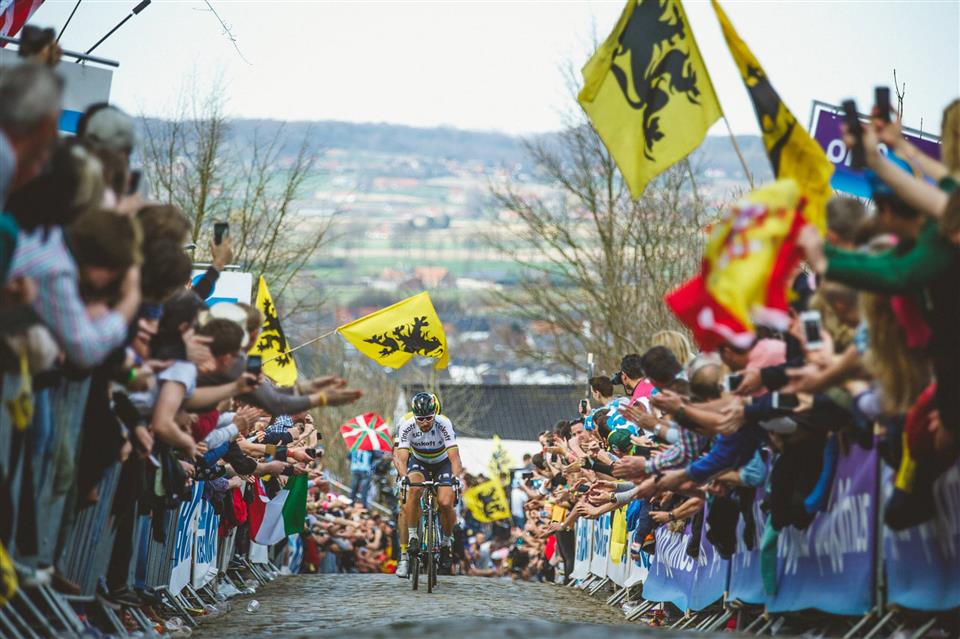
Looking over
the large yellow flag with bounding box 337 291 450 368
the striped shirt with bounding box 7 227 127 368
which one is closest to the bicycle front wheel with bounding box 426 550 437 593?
the large yellow flag with bounding box 337 291 450 368

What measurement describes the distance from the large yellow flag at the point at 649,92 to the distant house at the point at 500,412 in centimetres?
7268

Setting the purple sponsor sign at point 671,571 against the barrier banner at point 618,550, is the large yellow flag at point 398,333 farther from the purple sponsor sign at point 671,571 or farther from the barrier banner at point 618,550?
the purple sponsor sign at point 671,571

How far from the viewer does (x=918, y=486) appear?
25.5 feet

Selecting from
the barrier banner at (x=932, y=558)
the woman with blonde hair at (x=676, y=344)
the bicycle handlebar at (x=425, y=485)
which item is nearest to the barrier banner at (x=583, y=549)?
the bicycle handlebar at (x=425, y=485)

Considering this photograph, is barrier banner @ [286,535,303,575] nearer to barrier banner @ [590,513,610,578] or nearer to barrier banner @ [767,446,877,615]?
barrier banner @ [590,513,610,578]

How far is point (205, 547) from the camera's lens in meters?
15.6

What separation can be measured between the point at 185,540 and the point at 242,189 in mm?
26800

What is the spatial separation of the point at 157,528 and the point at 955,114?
6282 mm

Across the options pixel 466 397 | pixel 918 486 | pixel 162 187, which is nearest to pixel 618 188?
pixel 162 187

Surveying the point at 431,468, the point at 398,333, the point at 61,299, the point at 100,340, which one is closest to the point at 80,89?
the point at 100,340

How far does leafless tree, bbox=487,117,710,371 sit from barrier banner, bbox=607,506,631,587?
668 inches

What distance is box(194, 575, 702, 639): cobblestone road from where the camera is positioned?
27.0ft

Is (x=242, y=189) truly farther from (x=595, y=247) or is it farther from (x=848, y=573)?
(x=848, y=573)

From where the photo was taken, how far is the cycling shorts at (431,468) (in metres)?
19.0
